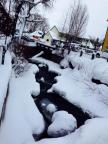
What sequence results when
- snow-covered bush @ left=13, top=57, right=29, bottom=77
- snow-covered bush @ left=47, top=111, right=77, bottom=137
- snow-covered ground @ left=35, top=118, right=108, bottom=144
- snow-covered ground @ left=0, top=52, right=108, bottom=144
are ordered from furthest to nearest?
snow-covered bush @ left=13, top=57, right=29, bottom=77, snow-covered bush @ left=47, top=111, right=77, bottom=137, snow-covered ground @ left=0, top=52, right=108, bottom=144, snow-covered ground @ left=35, top=118, right=108, bottom=144

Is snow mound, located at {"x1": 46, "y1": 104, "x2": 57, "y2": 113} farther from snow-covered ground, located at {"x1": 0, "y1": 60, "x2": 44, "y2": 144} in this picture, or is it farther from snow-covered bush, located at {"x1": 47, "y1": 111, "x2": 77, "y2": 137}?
snow-covered bush, located at {"x1": 47, "y1": 111, "x2": 77, "y2": 137}

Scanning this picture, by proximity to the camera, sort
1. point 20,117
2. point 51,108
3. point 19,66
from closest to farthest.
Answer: point 20,117, point 51,108, point 19,66

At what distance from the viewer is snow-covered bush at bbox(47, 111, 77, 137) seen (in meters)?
9.42

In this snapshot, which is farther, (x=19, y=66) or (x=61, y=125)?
(x=19, y=66)

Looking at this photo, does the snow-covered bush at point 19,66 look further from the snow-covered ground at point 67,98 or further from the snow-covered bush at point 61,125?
the snow-covered bush at point 61,125

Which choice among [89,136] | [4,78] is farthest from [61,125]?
[4,78]

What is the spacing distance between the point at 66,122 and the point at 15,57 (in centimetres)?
772

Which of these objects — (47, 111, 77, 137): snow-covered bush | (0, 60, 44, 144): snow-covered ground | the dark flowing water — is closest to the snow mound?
the dark flowing water

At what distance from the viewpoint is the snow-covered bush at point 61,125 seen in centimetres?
942

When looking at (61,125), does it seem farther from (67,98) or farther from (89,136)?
(67,98)

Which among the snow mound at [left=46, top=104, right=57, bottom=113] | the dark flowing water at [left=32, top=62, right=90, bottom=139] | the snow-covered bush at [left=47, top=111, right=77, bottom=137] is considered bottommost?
the dark flowing water at [left=32, top=62, right=90, bottom=139]

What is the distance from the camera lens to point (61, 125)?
9703mm

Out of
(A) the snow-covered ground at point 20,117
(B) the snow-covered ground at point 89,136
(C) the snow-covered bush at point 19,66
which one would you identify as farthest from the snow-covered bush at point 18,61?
(B) the snow-covered ground at point 89,136

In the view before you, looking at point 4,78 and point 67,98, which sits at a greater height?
point 4,78
